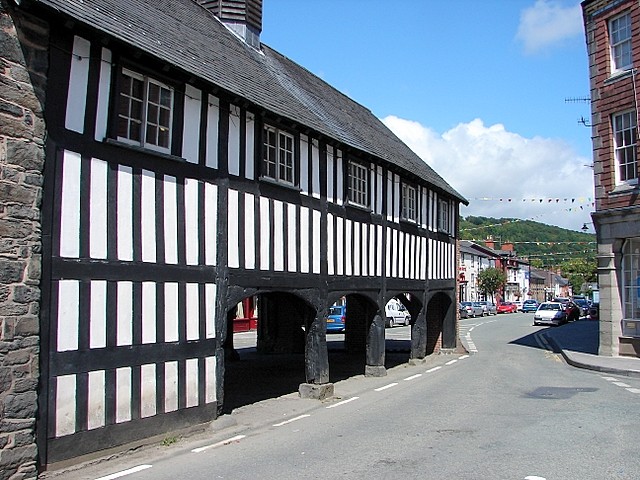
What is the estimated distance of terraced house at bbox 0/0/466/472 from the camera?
7223mm

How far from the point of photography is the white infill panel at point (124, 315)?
8406 millimetres

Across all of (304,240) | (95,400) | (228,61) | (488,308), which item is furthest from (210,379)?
(488,308)

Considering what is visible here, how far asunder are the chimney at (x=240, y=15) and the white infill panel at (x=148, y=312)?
9506 millimetres

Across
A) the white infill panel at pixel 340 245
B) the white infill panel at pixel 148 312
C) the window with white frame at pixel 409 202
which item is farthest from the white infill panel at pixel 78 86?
the window with white frame at pixel 409 202

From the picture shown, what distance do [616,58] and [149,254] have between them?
17.4 m

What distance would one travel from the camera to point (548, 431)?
31.3 ft

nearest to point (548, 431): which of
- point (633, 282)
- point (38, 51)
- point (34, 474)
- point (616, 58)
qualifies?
point (34, 474)

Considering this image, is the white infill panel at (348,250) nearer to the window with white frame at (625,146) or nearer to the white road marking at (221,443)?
the white road marking at (221,443)

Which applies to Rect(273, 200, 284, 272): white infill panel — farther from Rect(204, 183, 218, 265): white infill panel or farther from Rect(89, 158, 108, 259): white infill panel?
Rect(89, 158, 108, 259): white infill panel

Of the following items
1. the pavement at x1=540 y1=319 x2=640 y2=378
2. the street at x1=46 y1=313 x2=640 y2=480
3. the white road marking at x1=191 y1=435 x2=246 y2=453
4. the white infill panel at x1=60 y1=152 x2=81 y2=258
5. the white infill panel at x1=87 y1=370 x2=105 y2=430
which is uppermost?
the white infill panel at x1=60 y1=152 x2=81 y2=258

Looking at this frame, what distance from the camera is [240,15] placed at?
1664cm

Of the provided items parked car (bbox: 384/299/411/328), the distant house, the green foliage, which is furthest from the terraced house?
the green foliage

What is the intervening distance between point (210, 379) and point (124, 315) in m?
2.21

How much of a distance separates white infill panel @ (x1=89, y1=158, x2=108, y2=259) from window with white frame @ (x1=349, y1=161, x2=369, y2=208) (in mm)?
7770
